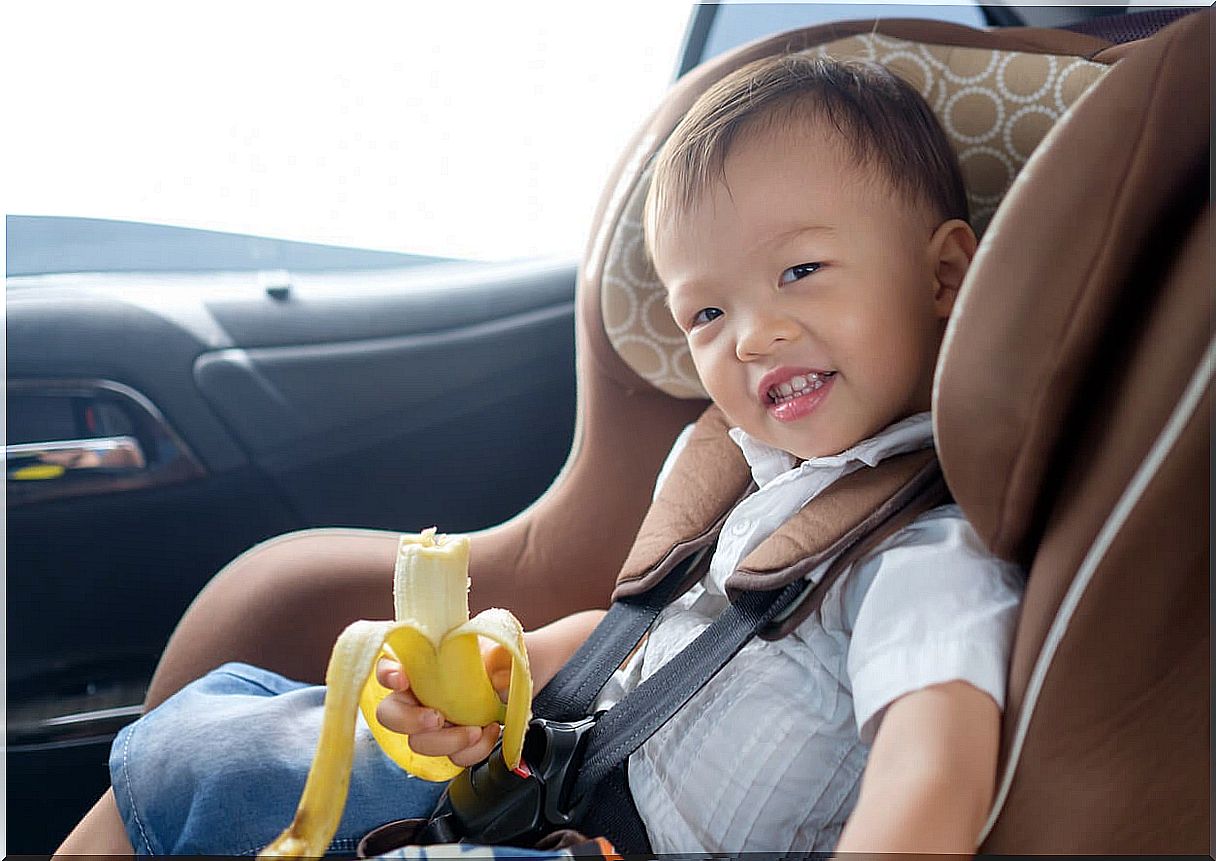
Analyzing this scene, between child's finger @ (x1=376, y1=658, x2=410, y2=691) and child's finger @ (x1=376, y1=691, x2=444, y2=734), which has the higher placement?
child's finger @ (x1=376, y1=658, x2=410, y2=691)

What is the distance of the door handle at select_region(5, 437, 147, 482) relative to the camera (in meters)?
1.38

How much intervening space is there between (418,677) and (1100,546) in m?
0.46

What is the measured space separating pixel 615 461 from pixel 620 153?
34 cm

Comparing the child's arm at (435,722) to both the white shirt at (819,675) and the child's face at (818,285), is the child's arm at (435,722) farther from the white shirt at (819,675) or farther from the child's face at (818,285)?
the child's face at (818,285)

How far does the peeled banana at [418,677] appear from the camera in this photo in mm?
668

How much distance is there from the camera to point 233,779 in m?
0.81

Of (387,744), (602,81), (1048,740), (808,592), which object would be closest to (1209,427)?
(1048,740)

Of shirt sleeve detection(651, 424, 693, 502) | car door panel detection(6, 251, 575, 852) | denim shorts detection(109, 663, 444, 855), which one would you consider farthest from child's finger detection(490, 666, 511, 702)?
car door panel detection(6, 251, 575, 852)

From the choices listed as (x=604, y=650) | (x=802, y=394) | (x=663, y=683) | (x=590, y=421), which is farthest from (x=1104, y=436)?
(x=590, y=421)

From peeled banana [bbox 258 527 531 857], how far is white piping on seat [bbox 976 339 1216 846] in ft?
1.08

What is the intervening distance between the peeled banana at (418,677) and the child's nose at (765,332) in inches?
10.5

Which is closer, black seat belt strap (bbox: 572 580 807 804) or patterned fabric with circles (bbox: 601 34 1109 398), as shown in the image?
black seat belt strap (bbox: 572 580 807 804)

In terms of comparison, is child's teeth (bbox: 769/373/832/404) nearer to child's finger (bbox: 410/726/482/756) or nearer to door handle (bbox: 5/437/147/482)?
child's finger (bbox: 410/726/482/756)

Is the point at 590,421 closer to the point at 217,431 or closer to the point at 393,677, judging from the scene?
the point at 393,677
